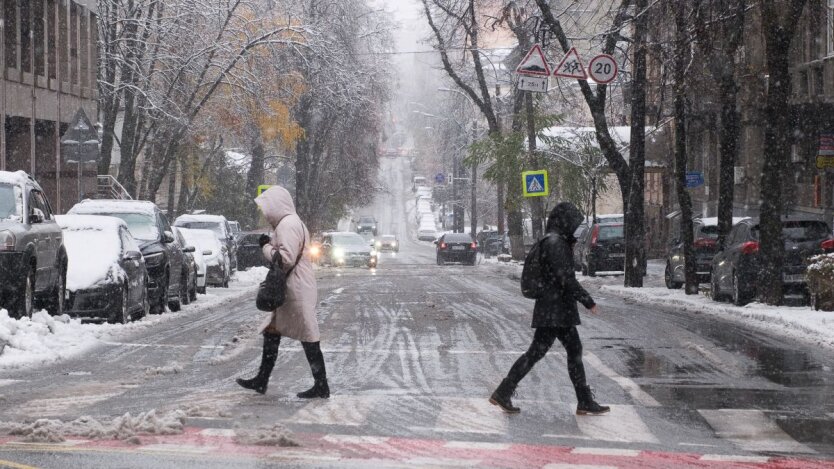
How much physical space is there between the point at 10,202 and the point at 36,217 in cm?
42

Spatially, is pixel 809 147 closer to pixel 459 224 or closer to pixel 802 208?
pixel 802 208

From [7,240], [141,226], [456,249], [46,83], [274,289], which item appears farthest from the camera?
[456,249]

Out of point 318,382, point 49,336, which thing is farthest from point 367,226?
point 318,382

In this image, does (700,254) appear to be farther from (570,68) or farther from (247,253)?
(247,253)

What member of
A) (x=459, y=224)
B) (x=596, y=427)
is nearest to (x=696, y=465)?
(x=596, y=427)

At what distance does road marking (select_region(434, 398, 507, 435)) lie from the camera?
31.5 feet

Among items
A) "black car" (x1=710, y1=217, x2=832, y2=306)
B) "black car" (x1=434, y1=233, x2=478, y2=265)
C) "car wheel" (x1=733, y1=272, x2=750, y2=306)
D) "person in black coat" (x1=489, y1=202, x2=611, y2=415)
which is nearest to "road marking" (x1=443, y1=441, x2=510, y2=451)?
"person in black coat" (x1=489, y1=202, x2=611, y2=415)

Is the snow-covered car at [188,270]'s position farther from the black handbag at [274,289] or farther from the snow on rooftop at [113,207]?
the black handbag at [274,289]

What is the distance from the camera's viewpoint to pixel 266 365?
37.0 ft

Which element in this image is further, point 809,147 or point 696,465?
point 809,147

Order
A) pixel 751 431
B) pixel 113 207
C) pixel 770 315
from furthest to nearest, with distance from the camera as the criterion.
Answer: pixel 113 207
pixel 770 315
pixel 751 431

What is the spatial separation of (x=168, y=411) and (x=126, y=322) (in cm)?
955

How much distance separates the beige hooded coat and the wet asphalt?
57 cm

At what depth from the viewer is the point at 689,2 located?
81.3 ft
